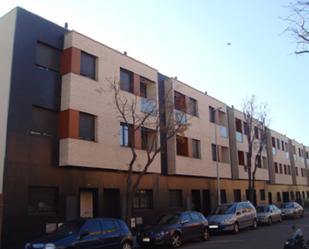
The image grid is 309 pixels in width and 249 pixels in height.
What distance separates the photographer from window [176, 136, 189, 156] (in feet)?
98.1

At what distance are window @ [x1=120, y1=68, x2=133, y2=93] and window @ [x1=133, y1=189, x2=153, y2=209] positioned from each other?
652cm

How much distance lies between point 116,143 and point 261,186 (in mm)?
29452

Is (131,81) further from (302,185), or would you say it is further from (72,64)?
(302,185)

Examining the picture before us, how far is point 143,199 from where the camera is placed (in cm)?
2616

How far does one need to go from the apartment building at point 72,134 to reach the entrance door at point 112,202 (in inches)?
2.3

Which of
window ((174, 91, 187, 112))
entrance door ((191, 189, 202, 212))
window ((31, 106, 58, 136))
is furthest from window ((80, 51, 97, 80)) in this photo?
entrance door ((191, 189, 202, 212))

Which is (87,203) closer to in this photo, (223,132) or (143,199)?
(143,199)

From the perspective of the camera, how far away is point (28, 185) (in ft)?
60.4

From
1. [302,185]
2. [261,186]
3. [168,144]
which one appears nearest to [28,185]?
[168,144]

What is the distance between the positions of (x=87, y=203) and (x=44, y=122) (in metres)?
5.17

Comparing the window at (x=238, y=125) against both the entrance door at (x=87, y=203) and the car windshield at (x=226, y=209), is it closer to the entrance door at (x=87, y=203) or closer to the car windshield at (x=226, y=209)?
the car windshield at (x=226, y=209)

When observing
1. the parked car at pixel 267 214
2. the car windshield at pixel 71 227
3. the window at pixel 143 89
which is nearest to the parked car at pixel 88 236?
the car windshield at pixel 71 227

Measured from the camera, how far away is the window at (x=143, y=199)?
25391 millimetres

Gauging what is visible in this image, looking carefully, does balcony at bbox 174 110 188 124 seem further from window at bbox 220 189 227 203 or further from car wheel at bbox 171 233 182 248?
window at bbox 220 189 227 203
